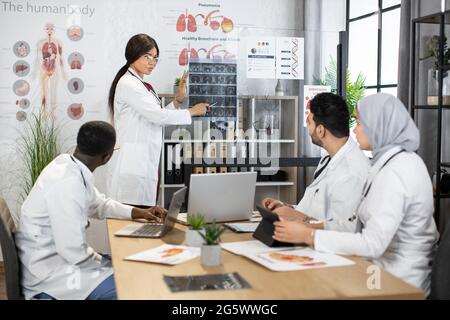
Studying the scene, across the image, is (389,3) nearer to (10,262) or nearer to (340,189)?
(340,189)

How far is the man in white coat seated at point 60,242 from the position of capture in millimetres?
2188

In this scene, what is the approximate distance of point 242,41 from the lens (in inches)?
171

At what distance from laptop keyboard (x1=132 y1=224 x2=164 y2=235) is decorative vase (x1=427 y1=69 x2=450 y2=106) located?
6.81 ft

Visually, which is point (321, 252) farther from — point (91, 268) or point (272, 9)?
point (272, 9)

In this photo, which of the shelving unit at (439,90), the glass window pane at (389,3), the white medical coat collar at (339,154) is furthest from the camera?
the glass window pane at (389,3)

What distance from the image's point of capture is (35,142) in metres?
4.76

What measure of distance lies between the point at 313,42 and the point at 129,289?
10.5 ft

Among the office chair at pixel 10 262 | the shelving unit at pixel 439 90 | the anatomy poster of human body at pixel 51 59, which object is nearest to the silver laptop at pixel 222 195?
the office chair at pixel 10 262

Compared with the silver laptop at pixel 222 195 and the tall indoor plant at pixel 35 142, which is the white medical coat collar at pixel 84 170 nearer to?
A: the silver laptop at pixel 222 195

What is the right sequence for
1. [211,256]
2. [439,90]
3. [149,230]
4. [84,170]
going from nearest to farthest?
[211,256] → [84,170] → [149,230] → [439,90]

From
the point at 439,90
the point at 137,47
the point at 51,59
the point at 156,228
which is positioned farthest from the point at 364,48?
the point at 156,228

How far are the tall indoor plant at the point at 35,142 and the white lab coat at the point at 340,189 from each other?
107 inches

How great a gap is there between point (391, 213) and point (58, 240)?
4.07ft

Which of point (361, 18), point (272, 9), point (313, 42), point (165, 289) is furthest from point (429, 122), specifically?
point (165, 289)
